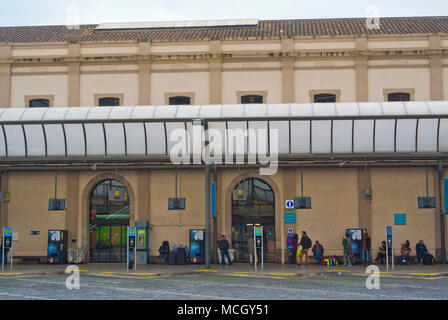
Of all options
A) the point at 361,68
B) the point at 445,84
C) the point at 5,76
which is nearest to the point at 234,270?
the point at 361,68

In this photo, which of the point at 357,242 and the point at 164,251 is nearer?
the point at 357,242

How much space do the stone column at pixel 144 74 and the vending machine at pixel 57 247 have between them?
779 cm

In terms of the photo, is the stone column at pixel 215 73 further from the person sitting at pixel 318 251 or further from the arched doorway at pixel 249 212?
the person sitting at pixel 318 251

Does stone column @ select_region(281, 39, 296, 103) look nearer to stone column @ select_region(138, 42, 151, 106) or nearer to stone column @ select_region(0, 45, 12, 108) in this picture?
stone column @ select_region(138, 42, 151, 106)

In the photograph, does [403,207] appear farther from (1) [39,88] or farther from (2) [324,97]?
(1) [39,88]

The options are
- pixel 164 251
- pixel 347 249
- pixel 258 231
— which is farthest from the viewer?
pixel 164 251

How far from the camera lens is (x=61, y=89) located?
34.1 metres

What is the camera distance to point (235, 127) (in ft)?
91.9

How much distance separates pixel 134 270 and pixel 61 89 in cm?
1158

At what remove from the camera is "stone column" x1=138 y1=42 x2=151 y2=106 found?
110 feet

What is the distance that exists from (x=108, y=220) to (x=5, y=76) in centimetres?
949

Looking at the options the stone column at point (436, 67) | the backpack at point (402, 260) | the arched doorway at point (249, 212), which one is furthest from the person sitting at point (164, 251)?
the stone column at point (436, 67)

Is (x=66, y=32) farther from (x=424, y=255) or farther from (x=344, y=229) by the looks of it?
(x=424, y=255)
